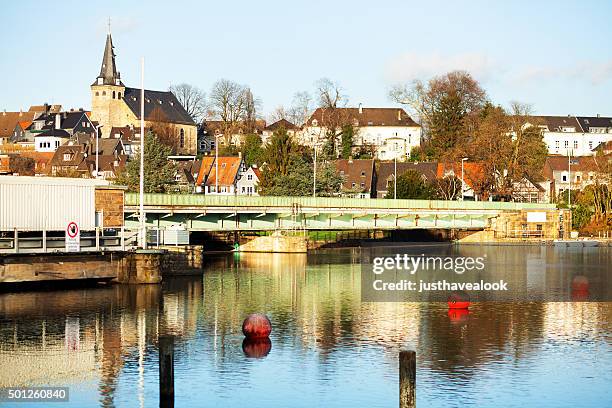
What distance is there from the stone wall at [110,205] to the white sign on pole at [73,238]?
3143 mm

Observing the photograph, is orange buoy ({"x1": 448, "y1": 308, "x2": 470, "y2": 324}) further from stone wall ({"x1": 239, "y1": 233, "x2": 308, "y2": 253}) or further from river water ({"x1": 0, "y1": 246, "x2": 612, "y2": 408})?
stone wall ({"x1": 239, "y1": 233, "x2": 308, "y2": 253})

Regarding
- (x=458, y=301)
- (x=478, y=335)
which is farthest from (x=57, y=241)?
(x=478, y=335)

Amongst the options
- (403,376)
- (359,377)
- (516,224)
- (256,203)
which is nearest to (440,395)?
(359,377)

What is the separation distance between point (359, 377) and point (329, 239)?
272ft

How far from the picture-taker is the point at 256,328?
4253cm

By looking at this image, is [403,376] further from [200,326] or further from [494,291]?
[494,291]

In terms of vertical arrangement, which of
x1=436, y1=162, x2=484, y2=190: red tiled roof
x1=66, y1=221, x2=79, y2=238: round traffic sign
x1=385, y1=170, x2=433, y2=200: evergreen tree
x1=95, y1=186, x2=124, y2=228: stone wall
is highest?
x1=436, y1=162, x2=484, y2=190: red tiled roof

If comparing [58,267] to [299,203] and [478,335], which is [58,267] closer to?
[478,335]

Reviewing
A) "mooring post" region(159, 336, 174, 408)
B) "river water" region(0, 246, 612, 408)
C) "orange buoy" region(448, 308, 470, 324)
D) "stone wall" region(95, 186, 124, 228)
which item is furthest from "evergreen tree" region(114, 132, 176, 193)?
"mooring post" region(159, 336, 174, 408)

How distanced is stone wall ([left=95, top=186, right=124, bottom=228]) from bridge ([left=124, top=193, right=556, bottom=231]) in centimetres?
972

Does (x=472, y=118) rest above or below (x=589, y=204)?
above

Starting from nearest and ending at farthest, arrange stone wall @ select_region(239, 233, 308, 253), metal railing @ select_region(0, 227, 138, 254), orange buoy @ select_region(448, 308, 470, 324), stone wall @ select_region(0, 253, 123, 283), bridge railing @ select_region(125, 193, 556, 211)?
orange buoy @ select_region(448, 308, 470, 324) < stone wall @ select_region(0, 253, 123, 283) < metal railing @ select_region(0, 227, 138, 254) < bridge railing @ select_region(125, 193, 556, 211) < stone wall @ select_region(239, 233, 308, 253)

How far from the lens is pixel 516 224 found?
125625mm

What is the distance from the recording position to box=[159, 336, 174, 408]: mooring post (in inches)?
1095
